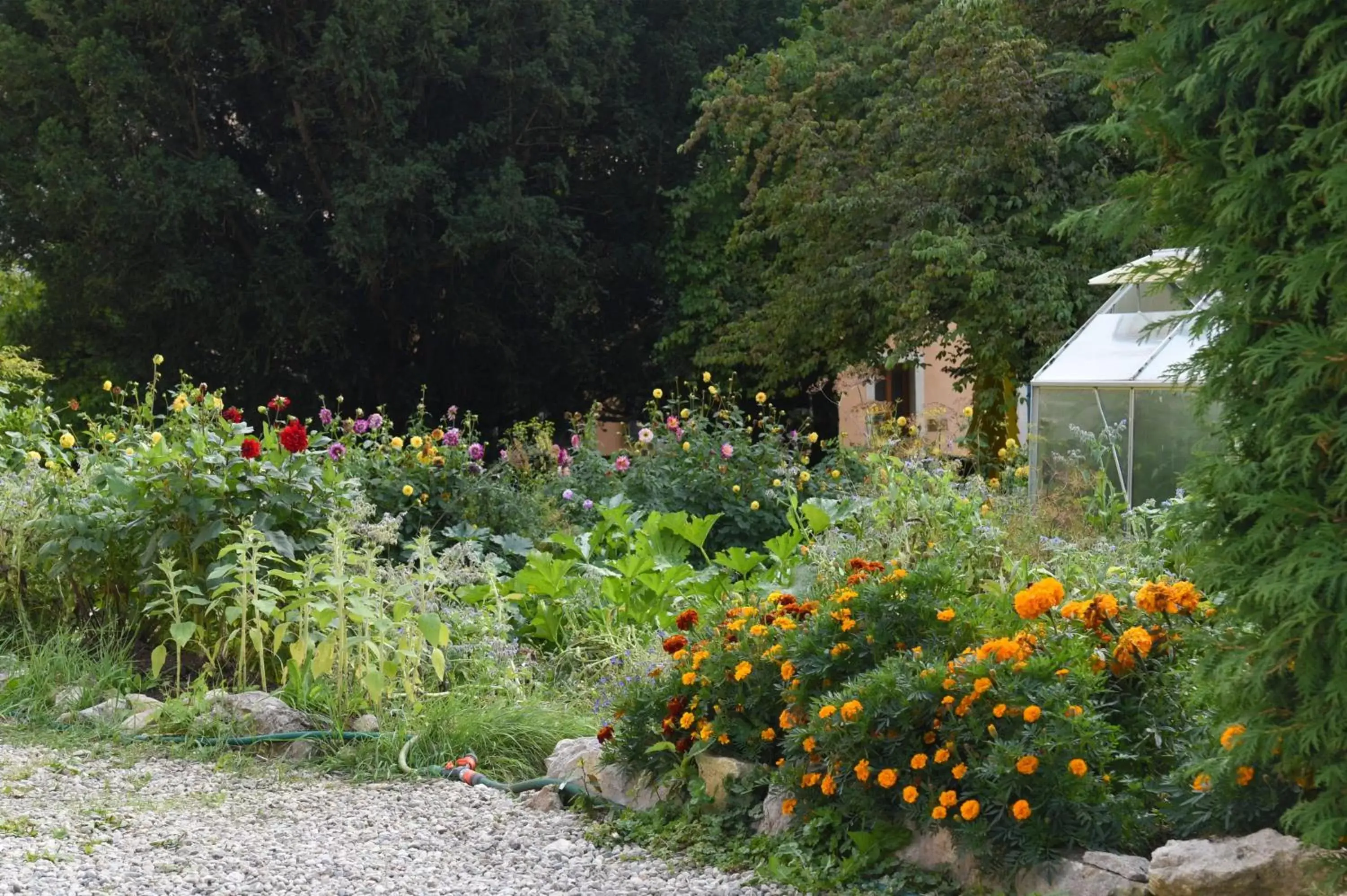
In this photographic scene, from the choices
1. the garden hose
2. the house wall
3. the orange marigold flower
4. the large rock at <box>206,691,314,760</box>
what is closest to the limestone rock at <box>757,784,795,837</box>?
the garden hose

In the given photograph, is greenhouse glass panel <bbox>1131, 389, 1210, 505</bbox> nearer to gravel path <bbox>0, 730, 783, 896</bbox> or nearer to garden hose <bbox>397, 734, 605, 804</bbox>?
garden hose <bbox>397, 734, 605, 804</bbox>

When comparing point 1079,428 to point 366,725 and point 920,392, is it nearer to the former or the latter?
point 366,725

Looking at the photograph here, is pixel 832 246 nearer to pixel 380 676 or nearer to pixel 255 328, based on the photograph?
pixel 255 328

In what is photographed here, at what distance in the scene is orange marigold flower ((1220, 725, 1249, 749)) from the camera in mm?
2811

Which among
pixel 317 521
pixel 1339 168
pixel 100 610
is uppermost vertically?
pixel 1339 168

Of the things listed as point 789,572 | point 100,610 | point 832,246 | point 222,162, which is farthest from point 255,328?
point 789,572

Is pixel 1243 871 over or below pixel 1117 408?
below

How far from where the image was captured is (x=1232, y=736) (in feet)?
9.48

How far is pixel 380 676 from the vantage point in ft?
15.8

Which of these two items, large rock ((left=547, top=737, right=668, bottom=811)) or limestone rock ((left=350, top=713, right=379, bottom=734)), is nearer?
large rock ((left=547, top=737, right=668, bottom=811))

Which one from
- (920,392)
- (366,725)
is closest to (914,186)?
(920,392)

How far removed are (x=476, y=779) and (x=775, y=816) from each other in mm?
1319

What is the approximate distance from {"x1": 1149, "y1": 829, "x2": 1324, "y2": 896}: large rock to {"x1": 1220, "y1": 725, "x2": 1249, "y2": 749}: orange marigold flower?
0.71ft

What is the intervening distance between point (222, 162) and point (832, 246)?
7.57 m
